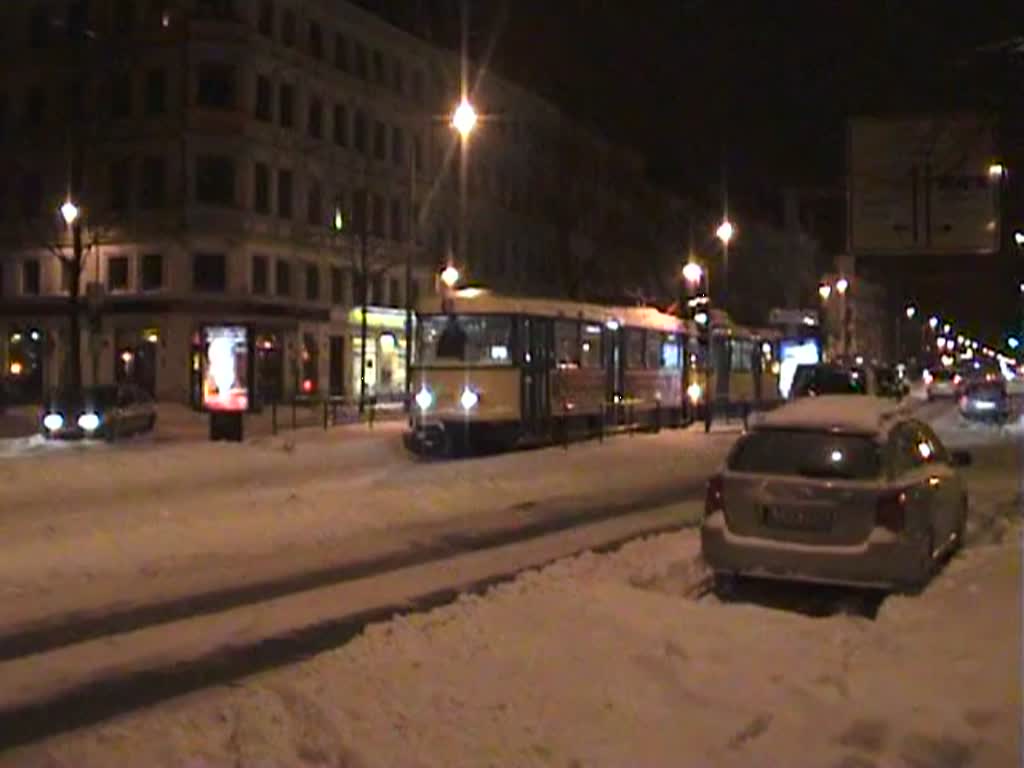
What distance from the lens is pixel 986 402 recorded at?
4091 centimetres

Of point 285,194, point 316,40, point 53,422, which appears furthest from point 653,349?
point 316,40

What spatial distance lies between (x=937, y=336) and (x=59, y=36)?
135m

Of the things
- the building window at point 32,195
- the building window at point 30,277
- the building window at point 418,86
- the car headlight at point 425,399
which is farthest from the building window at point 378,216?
the car headlight at point 425,399

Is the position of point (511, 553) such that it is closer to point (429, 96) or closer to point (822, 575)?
point (822, 575)

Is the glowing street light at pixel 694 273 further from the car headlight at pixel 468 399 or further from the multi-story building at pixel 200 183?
the car headlight at pixel 468 399

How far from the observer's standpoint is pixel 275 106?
56.2m

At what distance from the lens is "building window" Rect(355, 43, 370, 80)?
62000 millimetres

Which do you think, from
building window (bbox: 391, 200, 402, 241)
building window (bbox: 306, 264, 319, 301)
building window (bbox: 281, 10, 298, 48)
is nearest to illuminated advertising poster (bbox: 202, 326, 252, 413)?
building window (bbox: 306, 264, 319, 301)

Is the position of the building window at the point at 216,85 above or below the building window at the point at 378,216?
above

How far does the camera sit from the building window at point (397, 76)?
64688 millimetres

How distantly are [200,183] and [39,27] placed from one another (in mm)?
10823

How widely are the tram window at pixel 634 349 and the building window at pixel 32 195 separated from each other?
31.4 meters

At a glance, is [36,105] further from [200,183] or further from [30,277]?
[200,183]

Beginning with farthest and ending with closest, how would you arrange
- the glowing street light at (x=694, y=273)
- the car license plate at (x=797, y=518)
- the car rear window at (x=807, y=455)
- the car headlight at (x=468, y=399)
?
the glowing street light at (x=694, y=273)
the car headlight at (x=468, y=399)
the car rear window at (x=807, y=455)
the car license plate at (x=797, y=518)
